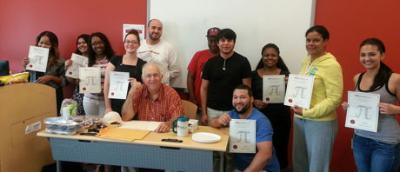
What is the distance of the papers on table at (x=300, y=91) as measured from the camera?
2614mm

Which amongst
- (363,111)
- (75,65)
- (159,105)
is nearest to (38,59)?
(75,65)

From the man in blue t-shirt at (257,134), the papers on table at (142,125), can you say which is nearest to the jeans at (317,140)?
the man in blue t-shirt at (257,134)

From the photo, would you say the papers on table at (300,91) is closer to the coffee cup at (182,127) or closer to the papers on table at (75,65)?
the coffee cup at (182,127)

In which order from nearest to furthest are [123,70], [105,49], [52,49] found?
1. [123,70]
2. [105,49]
3. [52,49]

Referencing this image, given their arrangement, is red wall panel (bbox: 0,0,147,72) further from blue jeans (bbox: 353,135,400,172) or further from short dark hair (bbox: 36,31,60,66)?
blue jeans (bbox: 353,135,400,172)

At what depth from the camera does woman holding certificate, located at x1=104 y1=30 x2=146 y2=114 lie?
10.7 feet

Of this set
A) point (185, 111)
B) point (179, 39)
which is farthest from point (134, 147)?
point (179, 39)

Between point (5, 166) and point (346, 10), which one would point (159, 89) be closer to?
point (5, 166)

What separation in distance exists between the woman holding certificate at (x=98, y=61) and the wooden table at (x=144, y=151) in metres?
1.02

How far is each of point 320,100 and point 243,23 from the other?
4.65 ft

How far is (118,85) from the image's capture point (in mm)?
3152

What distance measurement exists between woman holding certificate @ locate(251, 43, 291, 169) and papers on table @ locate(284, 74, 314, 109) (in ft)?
1.29

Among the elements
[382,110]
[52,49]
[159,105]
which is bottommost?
[159,105]

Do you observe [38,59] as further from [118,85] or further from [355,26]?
[355,26]
